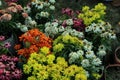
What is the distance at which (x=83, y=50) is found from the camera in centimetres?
463

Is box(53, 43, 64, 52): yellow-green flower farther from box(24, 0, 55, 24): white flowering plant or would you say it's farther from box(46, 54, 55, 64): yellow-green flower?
box(24, 0, 55, 24): white flowering plant

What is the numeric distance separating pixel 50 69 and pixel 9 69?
54cm

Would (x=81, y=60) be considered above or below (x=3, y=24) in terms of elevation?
below

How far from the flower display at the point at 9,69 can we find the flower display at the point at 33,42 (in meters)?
0.18

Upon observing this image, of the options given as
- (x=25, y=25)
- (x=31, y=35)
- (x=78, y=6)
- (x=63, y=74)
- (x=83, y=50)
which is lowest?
(x=63, y=74)

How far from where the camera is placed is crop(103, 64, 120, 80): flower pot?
5.24m

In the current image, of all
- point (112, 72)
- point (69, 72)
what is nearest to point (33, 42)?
point (69, 72)

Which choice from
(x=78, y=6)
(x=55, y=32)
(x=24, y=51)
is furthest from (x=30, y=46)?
(x=78, y=6)

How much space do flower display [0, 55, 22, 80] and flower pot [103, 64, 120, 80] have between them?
1.51 metres

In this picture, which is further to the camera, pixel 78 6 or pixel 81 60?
pixel 78 6

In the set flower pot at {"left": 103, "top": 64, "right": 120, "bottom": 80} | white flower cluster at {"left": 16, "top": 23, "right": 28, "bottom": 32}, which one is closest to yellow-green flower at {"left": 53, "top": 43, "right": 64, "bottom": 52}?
white flower cluster at {"left": 16, "top": 23, "right": 28, "bottom": 32}

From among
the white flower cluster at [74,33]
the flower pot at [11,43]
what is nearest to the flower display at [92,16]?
the white flower cluster at [74,33]

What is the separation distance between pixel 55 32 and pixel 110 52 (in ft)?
3.65

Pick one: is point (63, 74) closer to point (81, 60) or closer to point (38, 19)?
point (81, 60)
